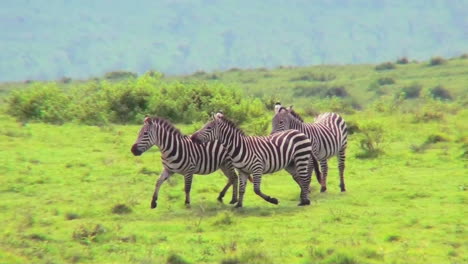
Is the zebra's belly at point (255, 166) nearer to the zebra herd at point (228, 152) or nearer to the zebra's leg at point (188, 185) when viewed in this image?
the zebra herd at point (228, 152)

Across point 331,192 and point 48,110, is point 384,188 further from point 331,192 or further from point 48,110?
point 48,110

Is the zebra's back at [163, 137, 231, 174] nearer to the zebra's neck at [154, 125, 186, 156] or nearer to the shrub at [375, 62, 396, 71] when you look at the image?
the zebra's neck at [154, 125, 186, 156]

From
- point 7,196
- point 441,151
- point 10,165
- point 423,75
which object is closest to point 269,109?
point 441,151

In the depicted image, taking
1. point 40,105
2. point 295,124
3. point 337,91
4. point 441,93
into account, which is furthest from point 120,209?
point 337,91

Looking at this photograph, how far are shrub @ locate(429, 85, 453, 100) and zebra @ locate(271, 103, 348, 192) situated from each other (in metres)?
28.3

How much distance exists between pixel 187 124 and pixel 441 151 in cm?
825

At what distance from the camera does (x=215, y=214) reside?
13.5 metres

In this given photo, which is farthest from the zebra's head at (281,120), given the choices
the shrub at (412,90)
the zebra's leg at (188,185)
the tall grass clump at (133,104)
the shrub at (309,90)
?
the shrub at (309,90)

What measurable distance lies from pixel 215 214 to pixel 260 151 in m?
1.31

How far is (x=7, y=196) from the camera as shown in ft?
49.6

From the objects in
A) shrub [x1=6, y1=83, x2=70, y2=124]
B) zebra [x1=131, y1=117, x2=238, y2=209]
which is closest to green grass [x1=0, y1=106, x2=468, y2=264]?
zebra [x1=131, y1=117, x2=238, y2=209]

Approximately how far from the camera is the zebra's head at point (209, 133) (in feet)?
44.3

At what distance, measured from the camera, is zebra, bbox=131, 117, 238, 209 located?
45.2ft

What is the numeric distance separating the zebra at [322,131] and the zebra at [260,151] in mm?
927
